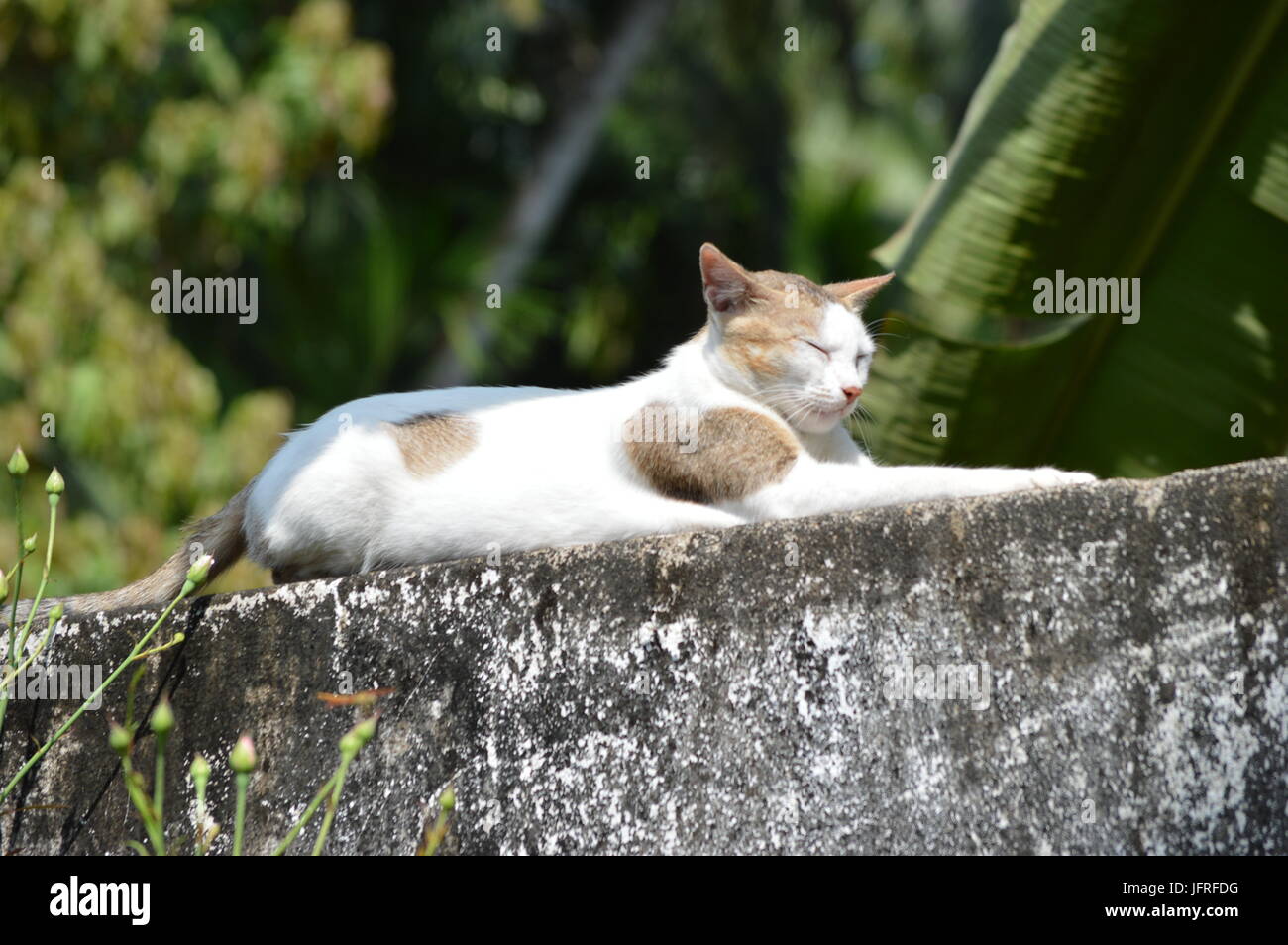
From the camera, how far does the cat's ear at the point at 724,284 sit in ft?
10.6

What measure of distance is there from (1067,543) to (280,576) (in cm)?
188

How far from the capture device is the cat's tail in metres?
3.12

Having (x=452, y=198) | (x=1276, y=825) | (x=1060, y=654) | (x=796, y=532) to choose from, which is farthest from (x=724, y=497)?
(x=452, y=198)

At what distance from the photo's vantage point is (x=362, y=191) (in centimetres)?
1140

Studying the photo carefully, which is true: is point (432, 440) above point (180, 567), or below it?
above

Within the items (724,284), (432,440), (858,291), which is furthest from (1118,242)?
(432,440)

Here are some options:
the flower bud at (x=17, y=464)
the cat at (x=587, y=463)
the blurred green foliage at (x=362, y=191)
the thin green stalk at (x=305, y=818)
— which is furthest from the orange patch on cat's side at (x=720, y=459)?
the blurred green foliage at (x=362, y=191)

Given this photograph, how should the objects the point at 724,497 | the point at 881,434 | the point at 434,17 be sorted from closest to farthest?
the point at 724,497
the point at 881,434
the point at 434,17

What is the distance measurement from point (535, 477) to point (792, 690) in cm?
88

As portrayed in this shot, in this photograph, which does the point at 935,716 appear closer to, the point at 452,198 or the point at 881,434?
the point at 881,434

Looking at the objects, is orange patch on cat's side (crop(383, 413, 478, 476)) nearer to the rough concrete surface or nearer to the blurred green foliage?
the rough concrete surface

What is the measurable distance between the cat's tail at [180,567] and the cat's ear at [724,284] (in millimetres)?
1282

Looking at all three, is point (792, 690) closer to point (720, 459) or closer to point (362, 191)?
point (720, 459)

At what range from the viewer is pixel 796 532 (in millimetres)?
2396
